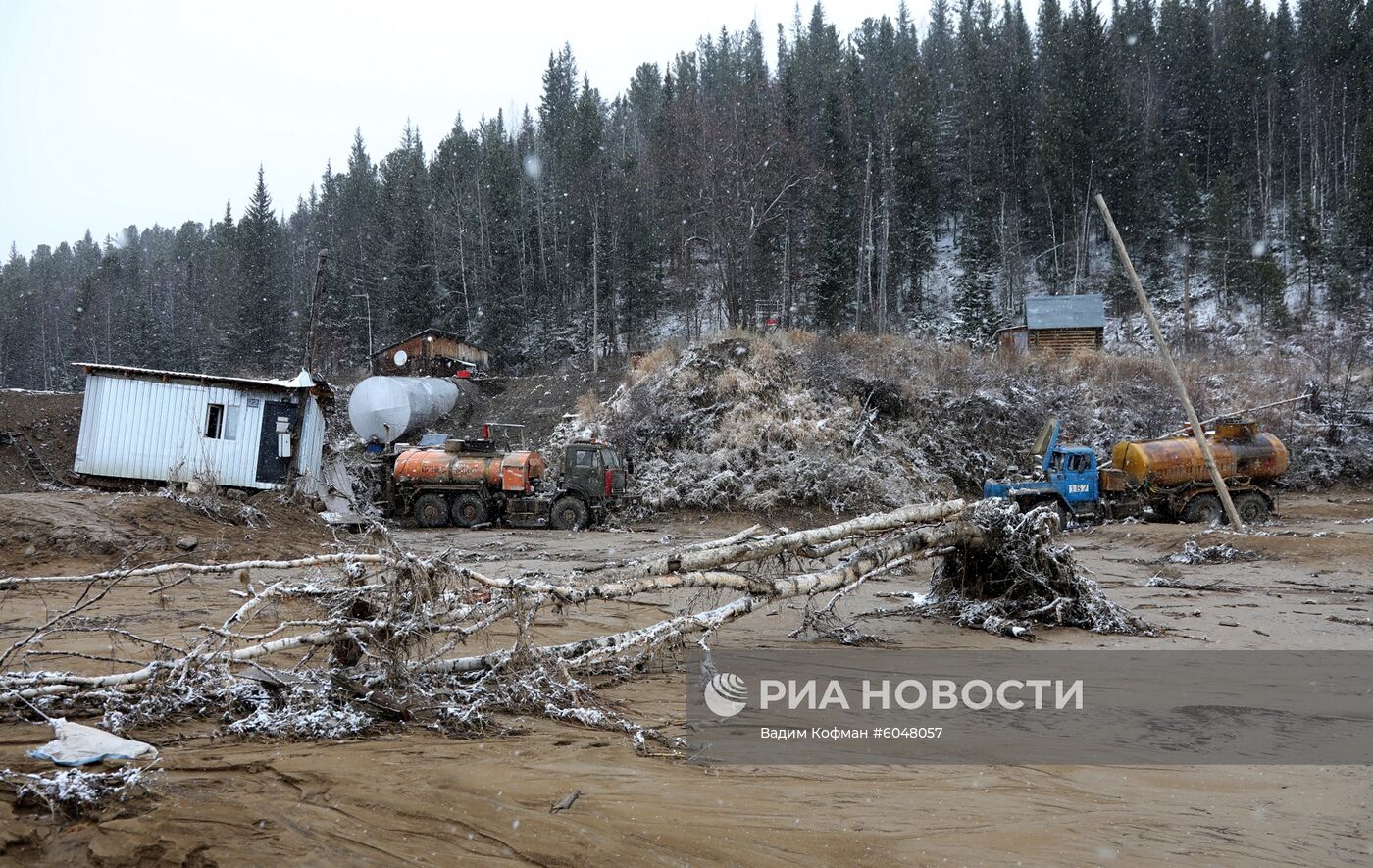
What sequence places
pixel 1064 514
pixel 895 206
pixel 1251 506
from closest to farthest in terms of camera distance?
pixel 1251 506 → pixel 1064 514 → pixel 895 206

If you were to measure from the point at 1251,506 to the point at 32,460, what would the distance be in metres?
30.7

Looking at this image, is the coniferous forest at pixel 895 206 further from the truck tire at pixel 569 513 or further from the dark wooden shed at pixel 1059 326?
the truck tire at pixel 569 513

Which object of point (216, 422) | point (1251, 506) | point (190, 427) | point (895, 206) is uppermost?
point (895, 206)

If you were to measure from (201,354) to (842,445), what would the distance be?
50.4m

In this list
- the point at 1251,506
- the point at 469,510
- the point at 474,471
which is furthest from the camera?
the point at 474,471

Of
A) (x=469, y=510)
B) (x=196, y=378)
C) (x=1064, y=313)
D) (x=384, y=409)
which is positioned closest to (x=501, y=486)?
(x=469, y=510)

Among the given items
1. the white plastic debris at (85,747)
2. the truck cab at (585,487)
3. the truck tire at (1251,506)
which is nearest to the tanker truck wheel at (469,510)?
the truck cab at (585,487)

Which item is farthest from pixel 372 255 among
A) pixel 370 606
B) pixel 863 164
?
pixel 370 606

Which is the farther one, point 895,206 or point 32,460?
point 895,206

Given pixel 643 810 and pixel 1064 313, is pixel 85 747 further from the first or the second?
→ pixel 1064 313

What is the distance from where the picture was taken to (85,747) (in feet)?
11.5

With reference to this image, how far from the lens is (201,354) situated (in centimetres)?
5338

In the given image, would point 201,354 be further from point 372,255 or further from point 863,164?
point 863,164

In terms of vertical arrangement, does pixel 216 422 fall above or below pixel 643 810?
above
